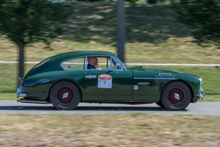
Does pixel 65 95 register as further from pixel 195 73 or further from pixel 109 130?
pixel 195 73

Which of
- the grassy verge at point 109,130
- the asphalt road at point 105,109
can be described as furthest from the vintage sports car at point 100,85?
the grassy verge at point 109,130

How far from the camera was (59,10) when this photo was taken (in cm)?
1200

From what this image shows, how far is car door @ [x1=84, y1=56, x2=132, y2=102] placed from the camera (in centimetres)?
796

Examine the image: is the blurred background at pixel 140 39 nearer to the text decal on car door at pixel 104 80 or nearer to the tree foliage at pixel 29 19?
the tree foliage at pixel 29 19

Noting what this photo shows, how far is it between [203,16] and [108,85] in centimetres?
612

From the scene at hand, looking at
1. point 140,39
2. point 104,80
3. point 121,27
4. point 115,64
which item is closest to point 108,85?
point 104,80

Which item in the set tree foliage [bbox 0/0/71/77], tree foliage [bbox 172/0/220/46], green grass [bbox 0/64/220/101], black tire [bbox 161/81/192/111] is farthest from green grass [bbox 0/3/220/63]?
black tire [bbox 161/81/192/111]

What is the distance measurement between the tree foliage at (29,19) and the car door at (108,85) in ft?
14.6

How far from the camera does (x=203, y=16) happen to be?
40.3ft

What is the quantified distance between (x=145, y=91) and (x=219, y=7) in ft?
18.2

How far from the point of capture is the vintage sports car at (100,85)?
26.1 feet

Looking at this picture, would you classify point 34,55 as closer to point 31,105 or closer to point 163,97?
point 31,105

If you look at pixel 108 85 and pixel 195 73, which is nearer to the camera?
pixel 108 85

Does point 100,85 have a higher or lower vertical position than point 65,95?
higher
